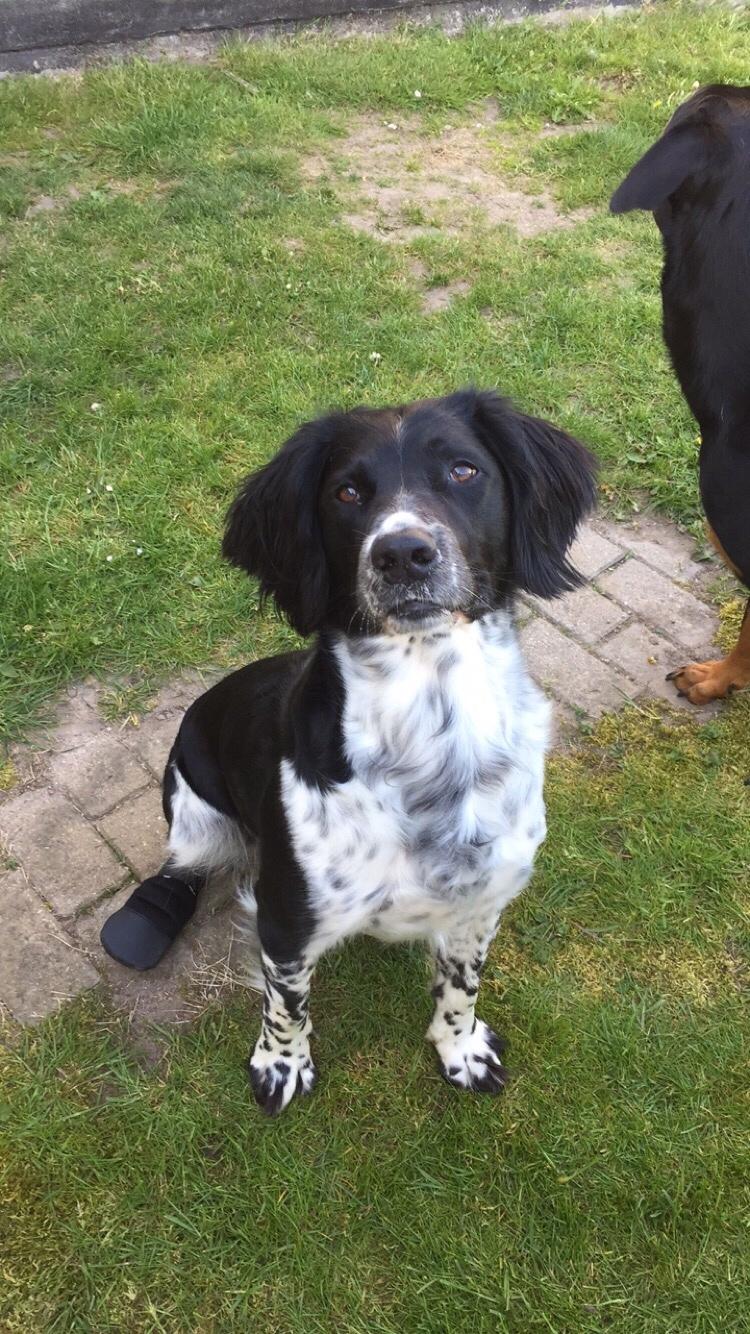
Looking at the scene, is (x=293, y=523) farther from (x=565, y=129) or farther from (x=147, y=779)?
(x=565, y=129)

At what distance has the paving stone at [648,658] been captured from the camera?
3.12 metres

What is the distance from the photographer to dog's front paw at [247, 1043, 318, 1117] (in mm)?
2203

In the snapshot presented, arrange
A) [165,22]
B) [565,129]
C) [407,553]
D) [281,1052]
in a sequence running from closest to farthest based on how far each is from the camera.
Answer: [407,553] → [281,1052] → [565,129] → [165,22]

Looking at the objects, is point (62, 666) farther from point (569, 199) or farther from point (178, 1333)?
point (569, 199)

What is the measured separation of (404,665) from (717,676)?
1.65m

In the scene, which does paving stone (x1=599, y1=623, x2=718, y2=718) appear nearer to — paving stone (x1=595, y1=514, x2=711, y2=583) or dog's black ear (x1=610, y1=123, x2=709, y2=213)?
paving stone (x1=595, y1=514, x2=711, y2=583)

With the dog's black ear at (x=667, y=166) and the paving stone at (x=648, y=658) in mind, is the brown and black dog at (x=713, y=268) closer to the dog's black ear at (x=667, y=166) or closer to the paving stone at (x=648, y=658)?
the dog's black ear at (x=667, y=166)

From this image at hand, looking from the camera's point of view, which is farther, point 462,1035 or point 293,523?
point 462,1035

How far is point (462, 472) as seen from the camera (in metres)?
1.78

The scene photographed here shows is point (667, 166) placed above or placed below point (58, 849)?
above

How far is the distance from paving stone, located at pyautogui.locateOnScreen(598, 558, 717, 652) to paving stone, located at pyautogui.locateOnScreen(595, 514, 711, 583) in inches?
2.2

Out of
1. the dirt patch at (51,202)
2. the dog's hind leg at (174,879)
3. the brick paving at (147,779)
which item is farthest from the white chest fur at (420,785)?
the dirt patch at (51,202)

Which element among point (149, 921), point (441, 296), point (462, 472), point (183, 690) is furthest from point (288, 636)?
point (441, 296)

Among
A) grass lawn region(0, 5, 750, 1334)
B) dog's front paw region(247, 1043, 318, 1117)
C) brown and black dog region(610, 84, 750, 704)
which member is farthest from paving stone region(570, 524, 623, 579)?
dog's front paw region(247, 1043, 318, 1117)
